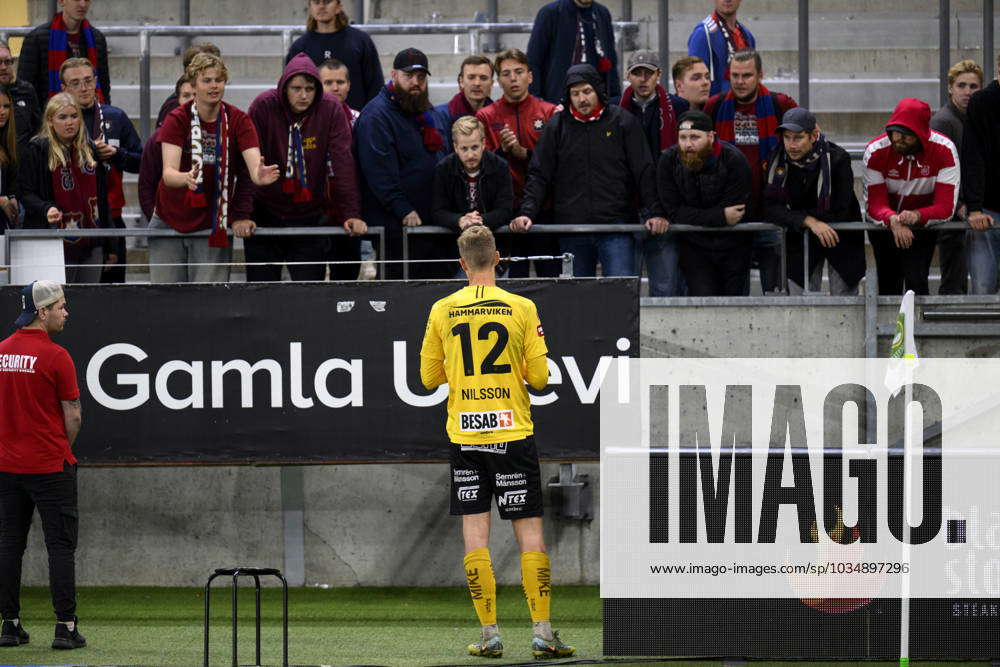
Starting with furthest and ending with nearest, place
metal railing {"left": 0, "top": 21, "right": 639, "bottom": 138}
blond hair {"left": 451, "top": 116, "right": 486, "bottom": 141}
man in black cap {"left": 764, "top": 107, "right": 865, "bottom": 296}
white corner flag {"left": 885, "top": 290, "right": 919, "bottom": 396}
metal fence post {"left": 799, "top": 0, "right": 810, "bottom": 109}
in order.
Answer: metal railing {"left": 0, "top": 21, "right": 639, "bottom": 138} < metal fence post {"left": 799, "top": 0, "right": 810, "bottom": 109} < man in black cap {"left": 764, "top": 107, "right": 865, "bottom": 296} < blond hair {"left": 451, "top": 116, "right": 486, "bottom": 141} < white corner flag {"left": 885, "top": 290, "right": 919, "bottom": 396}

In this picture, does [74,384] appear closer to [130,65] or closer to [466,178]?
[466,178]

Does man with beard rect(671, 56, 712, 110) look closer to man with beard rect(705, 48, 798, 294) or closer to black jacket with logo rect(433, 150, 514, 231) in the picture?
man with beard rect(705, 48, 798, 294)

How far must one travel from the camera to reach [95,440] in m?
10.0

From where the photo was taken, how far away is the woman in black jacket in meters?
10.7

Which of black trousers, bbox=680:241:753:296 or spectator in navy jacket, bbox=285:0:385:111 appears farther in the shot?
spectator in navy jacket, bbox=285:0:385:111

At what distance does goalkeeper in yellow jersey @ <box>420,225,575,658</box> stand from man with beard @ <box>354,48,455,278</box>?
2.73m

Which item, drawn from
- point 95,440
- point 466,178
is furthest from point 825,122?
point 95,440

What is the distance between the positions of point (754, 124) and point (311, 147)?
321 cm

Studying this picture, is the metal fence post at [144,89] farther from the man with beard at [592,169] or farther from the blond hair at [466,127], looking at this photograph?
the man with beard at [592,169]

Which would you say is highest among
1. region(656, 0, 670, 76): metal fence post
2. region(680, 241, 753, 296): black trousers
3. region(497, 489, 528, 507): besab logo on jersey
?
region(656, 0, 670, 76): metal fence post

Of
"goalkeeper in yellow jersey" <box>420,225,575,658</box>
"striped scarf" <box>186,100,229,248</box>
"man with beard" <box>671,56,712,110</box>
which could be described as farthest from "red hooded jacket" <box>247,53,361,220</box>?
"goalkeeper in yellow jersey" <box>420,225,575,658</box>

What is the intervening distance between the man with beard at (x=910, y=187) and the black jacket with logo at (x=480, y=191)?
2538mm

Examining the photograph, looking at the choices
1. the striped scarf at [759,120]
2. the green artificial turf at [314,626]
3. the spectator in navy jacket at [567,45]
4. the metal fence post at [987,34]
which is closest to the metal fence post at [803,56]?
the metal fence post at [987,34]

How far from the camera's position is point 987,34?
14.4m
